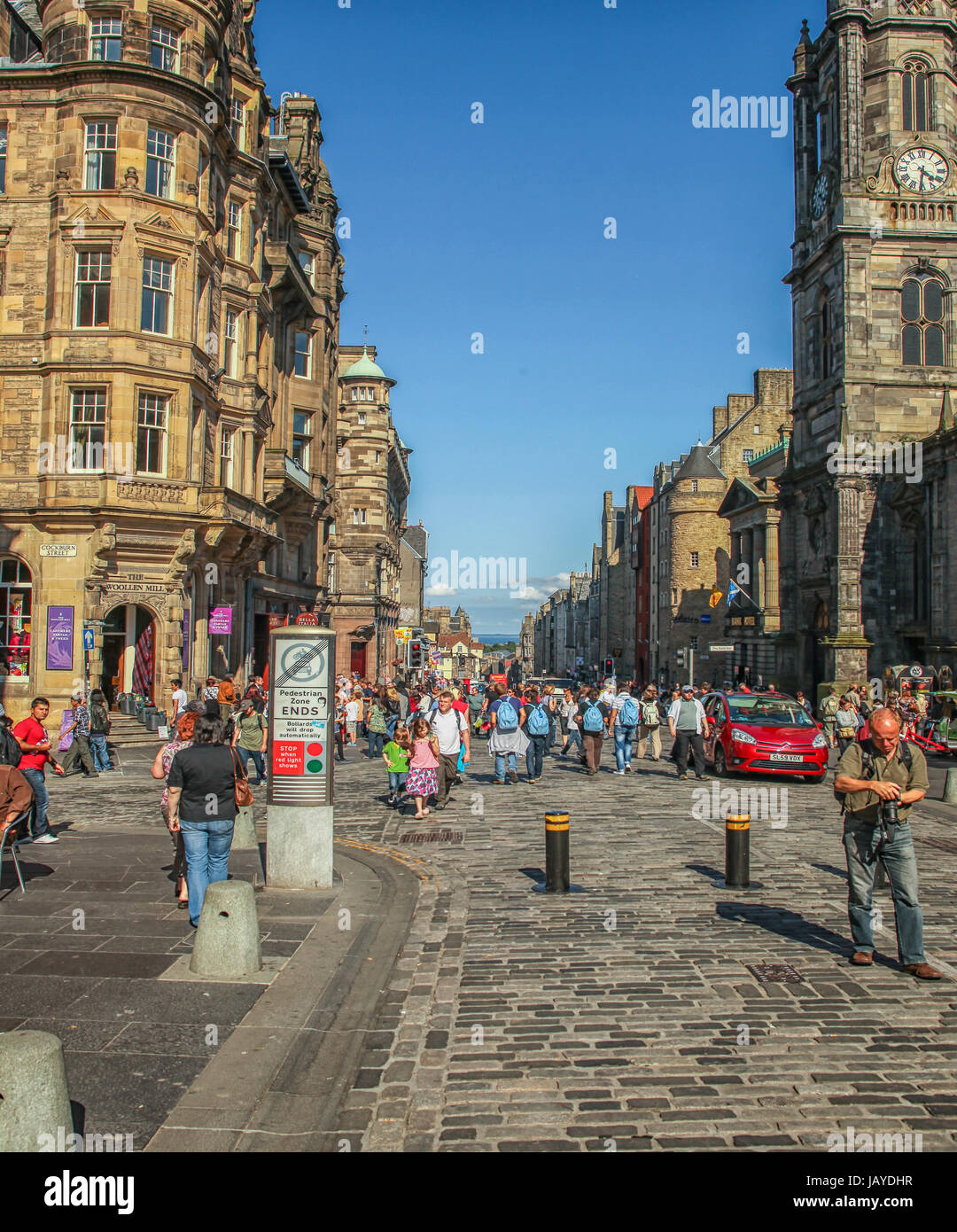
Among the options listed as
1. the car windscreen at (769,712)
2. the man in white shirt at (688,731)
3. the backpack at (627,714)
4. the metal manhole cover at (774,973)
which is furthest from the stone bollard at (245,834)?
the car windscreen at (769,712)

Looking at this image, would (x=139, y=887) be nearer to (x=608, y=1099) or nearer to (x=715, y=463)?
(x=608, y=1099)

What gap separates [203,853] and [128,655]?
60.8 feet

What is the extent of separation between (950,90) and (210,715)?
156ft

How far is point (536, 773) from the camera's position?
63.3 feet

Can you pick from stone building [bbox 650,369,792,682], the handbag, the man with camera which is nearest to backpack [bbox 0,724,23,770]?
the handbag

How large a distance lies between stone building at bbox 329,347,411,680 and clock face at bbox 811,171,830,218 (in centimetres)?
2554

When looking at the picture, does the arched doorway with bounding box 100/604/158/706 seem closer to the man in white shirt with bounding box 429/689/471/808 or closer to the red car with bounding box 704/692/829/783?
the man in white shirt with bounding box 429/689/471/808

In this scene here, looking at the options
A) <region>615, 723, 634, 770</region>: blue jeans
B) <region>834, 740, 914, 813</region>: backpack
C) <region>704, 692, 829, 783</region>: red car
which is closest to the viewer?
<region>834, 740, 914, 813</region>: backpack

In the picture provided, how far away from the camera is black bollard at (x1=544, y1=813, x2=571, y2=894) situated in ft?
31.5

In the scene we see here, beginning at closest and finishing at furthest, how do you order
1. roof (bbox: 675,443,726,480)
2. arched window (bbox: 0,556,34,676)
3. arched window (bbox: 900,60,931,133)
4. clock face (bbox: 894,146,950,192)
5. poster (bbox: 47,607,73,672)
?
poster (bbox: 47,607,73,672), arched window (bbox: 0,556,34,676), clock face (bbox: 894,146,950,192), arched window (bbox: 900,60,931,133), roof (bbox: 675,443,726,480)

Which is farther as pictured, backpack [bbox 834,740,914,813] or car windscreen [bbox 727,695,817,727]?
car windscreen [bbox 727,695,817,727]

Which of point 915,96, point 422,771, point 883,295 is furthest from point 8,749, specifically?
point 915,96
